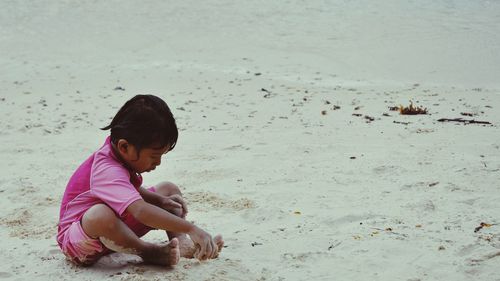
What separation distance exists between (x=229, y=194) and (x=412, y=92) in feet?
13.3

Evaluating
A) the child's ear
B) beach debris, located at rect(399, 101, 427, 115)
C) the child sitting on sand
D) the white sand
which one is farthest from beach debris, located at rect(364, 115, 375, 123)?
the child's ear

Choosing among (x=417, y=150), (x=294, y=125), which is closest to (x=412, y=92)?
(x=294, y=125)

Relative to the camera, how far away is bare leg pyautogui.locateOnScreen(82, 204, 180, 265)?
2359mm

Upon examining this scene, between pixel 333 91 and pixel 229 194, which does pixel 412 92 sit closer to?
pixel 333 91

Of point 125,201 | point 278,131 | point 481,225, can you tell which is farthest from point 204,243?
point 278,131

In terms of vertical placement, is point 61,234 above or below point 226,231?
above

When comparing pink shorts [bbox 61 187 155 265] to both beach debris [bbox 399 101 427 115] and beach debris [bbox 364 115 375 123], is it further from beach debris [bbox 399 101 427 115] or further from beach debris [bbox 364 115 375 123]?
beach debris [bbox 399 101 427 115]

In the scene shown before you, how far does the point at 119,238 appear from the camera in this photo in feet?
7.83

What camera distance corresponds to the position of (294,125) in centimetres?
542

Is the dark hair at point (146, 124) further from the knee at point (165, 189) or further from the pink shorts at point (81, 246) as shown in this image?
the knee at point (165, 189)

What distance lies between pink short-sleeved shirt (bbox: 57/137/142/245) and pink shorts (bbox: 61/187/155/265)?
6 cm

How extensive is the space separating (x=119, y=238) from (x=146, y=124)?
0.45 meters

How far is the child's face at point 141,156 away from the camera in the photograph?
244 centimetres

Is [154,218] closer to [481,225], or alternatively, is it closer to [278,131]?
[481,225]
